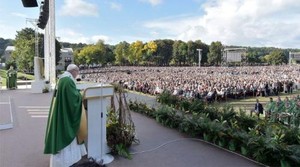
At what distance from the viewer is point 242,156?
5.87 m

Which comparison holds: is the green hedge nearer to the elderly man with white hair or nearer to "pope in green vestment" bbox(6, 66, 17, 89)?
the elderly man with white hair

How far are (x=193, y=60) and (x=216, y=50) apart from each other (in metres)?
9.31

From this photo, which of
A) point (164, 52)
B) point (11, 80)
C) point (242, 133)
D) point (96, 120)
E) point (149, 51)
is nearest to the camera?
point (96, 120)

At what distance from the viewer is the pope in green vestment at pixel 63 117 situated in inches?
187

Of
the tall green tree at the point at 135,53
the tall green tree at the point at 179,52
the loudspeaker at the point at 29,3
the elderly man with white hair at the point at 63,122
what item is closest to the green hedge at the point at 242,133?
the elderly man with white hair at the point at 63,122

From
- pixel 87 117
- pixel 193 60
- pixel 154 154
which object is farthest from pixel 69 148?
pixel 193 60

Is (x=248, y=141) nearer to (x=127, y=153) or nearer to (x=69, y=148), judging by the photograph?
(x=127, y=153)

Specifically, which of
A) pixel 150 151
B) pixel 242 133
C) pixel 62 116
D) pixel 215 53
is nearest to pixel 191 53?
pixel 215 53

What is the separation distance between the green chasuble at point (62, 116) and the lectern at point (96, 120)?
1.27ft

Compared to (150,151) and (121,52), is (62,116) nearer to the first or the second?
(150,151)

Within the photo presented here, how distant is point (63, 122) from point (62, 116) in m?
0.10

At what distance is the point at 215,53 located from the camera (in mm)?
112438

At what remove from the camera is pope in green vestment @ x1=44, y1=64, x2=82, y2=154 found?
4.75 meters

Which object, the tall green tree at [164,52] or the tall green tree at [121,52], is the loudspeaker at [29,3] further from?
the tall green tree at [164,52]
